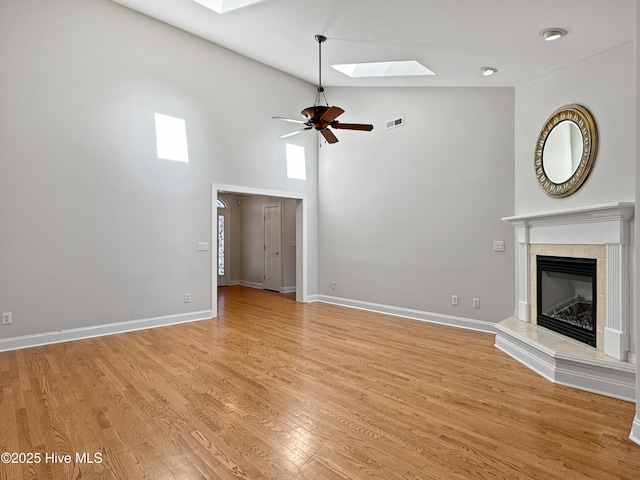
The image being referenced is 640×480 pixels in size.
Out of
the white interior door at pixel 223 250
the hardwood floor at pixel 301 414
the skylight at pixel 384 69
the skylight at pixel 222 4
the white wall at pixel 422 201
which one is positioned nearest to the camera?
the hardwood floor at pixel 301 414

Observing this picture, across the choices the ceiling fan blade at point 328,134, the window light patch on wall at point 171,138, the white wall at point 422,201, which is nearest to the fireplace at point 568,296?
the white wall at point 422,201

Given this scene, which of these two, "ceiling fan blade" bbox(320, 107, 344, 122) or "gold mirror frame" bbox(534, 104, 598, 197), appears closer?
"gold mirror frame" bbox(534, 104, 598, 197)

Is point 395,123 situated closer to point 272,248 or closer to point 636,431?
point 272,248

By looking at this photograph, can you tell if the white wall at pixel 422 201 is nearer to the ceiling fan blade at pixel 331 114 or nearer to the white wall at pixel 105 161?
the white wall at pixel 105 161

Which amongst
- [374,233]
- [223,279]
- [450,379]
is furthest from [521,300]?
[223,279]

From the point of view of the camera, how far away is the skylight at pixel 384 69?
5.09 metres

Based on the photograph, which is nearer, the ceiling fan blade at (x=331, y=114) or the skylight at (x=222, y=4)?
the ceiling fan blade at (x=331, y=114)

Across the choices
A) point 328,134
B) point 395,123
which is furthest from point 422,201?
point 328,134

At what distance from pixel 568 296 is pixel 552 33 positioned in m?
2.68

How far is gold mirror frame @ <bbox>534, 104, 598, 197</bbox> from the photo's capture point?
138 inches

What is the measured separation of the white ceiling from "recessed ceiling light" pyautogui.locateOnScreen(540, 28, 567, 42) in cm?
6

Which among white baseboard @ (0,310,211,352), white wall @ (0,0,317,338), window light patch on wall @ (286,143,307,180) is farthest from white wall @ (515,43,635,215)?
white baseboard @ (0,310,211,352)

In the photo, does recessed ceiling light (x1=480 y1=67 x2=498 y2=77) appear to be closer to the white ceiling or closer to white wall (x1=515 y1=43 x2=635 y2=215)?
the white ceiling

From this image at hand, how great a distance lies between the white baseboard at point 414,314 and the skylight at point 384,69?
138 inches
